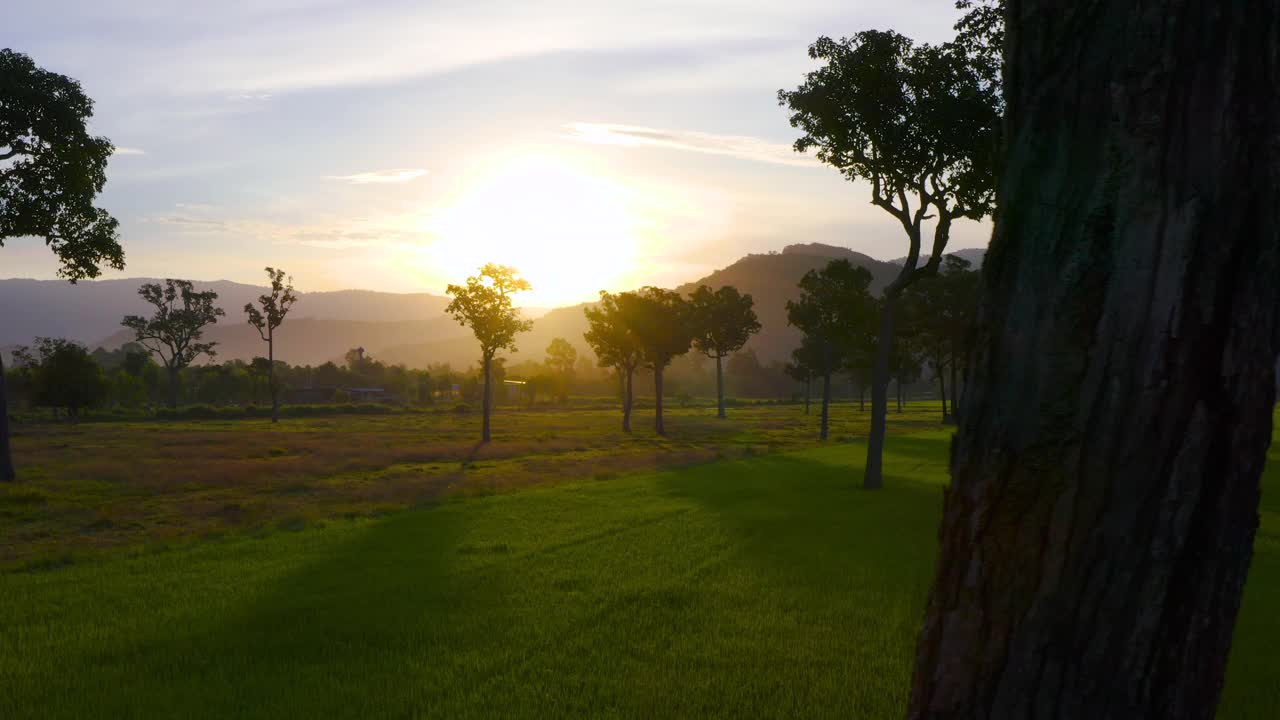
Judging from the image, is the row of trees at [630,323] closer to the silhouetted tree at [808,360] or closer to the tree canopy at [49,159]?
the silhouetted tree at [808,360]

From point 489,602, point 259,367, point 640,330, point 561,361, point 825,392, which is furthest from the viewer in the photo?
point 561,361

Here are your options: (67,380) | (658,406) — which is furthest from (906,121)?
(67,380)

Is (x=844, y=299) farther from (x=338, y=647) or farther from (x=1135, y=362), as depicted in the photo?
(x=1135, y=362)

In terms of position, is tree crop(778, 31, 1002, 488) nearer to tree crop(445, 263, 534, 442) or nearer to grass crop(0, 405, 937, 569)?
grass crop(0, 405, 937, 569)

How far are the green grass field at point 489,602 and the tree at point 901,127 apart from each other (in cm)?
816

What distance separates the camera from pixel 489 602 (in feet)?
38.0

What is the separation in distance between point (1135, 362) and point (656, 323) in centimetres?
6854

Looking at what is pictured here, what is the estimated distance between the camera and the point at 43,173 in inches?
1130

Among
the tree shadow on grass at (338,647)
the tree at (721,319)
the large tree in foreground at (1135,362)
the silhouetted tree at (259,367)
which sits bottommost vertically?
the tree shadow on grass at (338,647)

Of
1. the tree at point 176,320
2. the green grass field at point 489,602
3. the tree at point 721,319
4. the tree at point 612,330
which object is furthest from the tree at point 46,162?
the tree at point 176,320

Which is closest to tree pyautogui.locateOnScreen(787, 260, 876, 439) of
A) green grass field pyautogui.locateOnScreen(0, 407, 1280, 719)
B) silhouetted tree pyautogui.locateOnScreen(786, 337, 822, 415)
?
green grass field pyautogui.locateOnScreen(0, 407, 1280, 719)

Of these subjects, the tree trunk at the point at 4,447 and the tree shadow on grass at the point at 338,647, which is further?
the tree trunk at the point at 4,447

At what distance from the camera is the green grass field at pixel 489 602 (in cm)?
808

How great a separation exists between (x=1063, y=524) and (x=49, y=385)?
8118 cm
